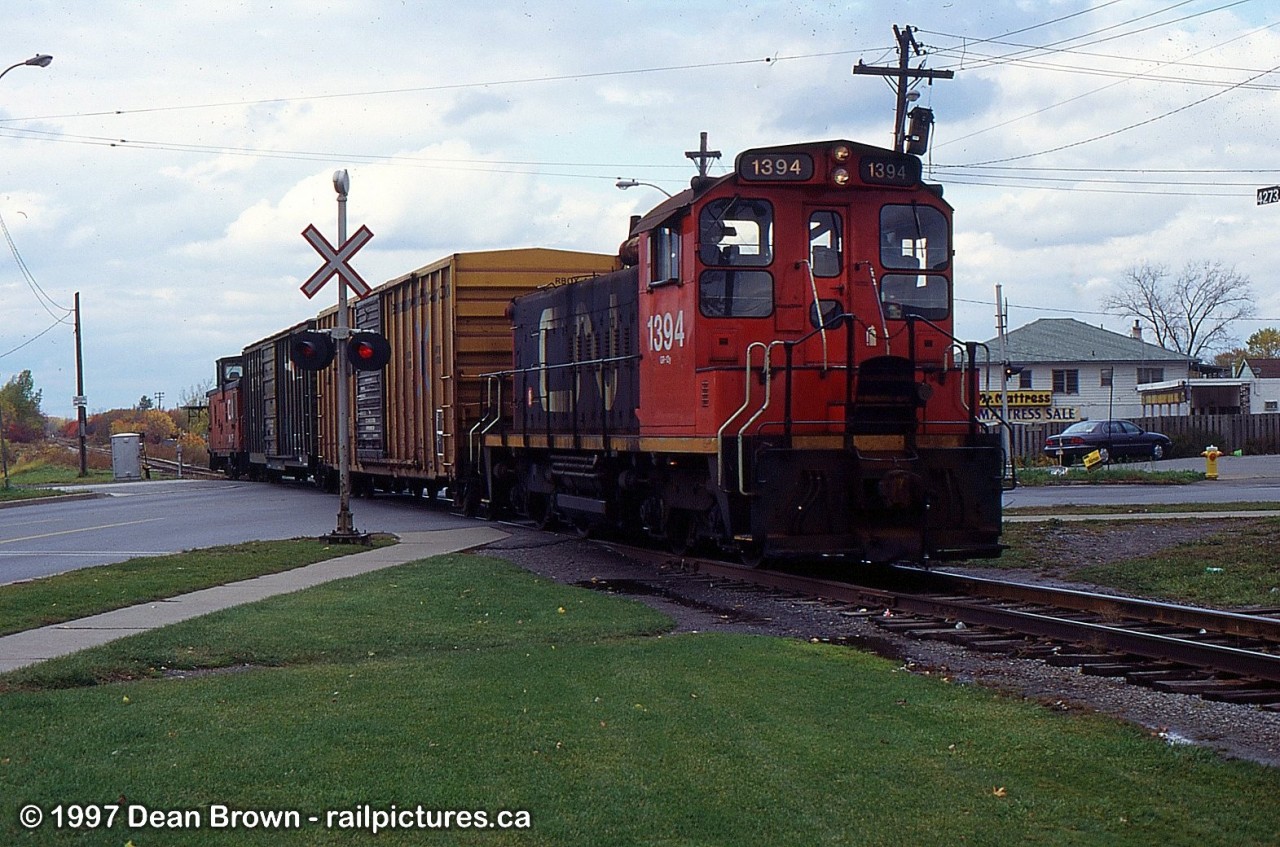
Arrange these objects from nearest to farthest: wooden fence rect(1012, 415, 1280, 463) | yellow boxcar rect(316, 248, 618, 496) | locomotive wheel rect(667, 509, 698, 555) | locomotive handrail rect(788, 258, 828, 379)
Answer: locomotive handrail rect(788, 258, 828, 379) → locomotive wheel rect(667, 509, 698, 555) → yellow boxcar rect(316, 248, 618, 496) → wooden fence rect(1012, 415, 1280, 463)

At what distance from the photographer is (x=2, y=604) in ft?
37.2

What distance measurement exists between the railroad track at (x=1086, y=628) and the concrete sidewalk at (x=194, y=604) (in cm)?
444

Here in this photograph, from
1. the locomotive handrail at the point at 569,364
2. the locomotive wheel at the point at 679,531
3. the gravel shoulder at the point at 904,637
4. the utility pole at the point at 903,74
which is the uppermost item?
the utility pole at the point at 903,74

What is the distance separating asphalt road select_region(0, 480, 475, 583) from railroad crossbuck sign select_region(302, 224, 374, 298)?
14.2ft

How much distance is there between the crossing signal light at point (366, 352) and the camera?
1661cm

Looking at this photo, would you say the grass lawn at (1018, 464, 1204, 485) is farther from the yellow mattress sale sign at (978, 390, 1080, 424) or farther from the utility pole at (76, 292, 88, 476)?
the utility pole at (76, 292, 88, 476)

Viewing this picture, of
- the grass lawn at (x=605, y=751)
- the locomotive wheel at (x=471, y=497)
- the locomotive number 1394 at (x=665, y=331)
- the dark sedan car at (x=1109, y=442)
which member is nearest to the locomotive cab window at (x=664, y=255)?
the locomotive number 1394 at (x=665, y=331)

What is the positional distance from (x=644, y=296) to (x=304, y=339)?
527cm

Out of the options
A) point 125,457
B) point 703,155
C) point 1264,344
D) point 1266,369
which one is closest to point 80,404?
point 125,457

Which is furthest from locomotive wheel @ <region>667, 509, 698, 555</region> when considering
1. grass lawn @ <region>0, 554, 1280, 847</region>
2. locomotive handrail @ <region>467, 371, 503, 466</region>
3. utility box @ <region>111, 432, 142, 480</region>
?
utility box @ <region>111, 432, 142, 480</region>

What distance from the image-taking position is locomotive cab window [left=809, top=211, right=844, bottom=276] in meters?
13.1

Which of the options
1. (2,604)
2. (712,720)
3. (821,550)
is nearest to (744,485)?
(821,550)

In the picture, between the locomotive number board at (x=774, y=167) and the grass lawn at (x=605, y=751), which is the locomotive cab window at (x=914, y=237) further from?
the grass lawn at (x=605, y=751)

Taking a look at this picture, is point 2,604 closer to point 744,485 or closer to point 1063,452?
point 744,485
